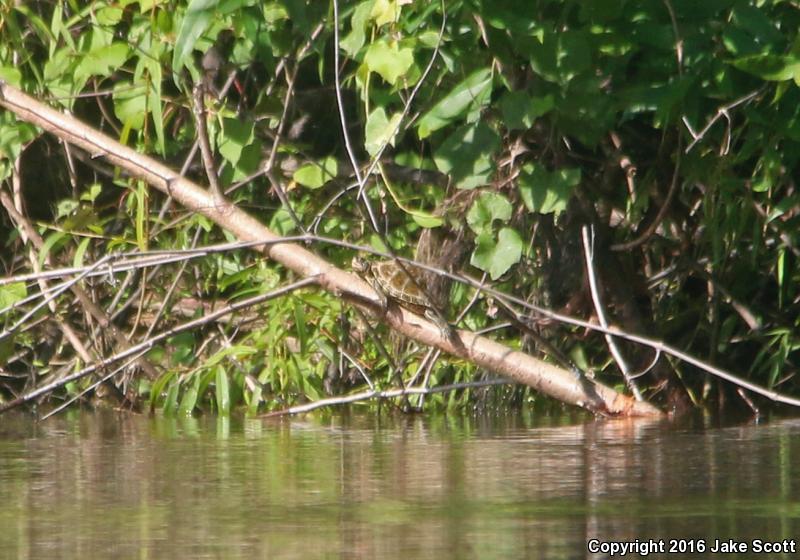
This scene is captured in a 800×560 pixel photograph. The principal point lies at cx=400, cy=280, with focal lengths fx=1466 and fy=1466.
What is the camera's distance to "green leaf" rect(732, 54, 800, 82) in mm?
2805

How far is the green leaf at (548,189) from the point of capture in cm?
321

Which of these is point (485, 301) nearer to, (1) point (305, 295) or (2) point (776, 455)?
(1) point (305, 295)

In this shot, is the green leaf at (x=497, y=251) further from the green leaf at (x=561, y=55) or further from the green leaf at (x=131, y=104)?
the green leaf at (x=131, y=104)

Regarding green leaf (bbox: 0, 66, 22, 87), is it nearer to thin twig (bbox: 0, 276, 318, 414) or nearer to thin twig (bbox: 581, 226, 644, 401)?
thin twig (bbox: 0, 276, 318, 414)

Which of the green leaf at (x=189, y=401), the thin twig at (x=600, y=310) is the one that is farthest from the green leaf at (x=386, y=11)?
the green leaf at (x=189, y=401)

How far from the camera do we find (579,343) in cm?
377

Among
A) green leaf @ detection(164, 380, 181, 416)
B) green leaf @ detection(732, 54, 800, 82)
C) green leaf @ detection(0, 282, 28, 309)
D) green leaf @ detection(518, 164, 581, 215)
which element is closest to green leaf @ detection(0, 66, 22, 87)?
green leaf @ detection(0, 282, 28, 309)

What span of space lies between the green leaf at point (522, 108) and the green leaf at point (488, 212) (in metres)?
0.27

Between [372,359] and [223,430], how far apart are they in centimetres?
67

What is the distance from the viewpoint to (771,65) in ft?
9.24

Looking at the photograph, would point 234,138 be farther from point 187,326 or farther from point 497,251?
point 497,251

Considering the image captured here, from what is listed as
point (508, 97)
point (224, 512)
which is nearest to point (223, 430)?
point (508, 97)

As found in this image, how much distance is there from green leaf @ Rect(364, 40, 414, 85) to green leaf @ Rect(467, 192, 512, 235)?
1.39 ft

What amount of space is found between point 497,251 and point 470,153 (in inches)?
10.2
